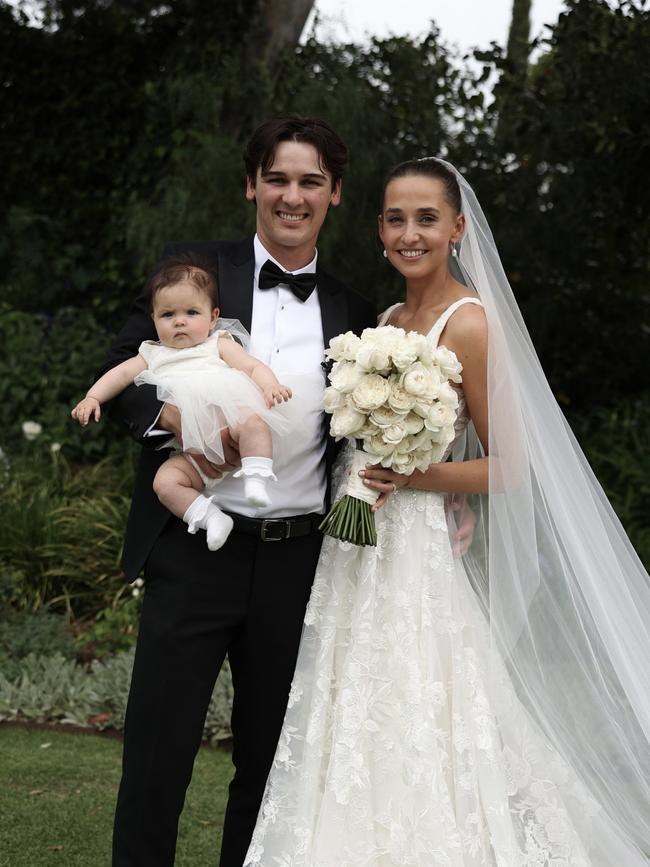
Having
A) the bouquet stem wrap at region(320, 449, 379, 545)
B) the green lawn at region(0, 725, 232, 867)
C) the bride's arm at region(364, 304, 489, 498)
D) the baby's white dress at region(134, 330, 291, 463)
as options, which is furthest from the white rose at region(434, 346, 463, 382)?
the green lawn at region(0, 725, 232, 867)

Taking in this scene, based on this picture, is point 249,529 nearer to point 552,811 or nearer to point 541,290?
point 552,811

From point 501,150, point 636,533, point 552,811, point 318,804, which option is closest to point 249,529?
point 318,804

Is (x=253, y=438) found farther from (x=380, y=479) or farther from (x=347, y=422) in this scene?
(x=380, y=479)

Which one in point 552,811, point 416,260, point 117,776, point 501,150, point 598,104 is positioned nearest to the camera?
point 552,811

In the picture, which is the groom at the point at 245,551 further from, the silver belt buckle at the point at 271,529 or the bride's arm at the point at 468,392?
the bride's arm at the point at 468,392

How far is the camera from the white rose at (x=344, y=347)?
9.72ft

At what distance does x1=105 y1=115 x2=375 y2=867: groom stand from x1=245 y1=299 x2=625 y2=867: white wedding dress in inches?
4.8

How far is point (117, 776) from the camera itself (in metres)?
4.61

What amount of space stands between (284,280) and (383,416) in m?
0.57

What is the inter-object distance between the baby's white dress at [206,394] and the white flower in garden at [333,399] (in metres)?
0.13

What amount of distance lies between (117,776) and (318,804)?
181 cm

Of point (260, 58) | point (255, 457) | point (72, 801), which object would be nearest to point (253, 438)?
point (255, 457)

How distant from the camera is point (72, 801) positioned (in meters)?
4.33

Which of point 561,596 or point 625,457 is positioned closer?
point 561,596
